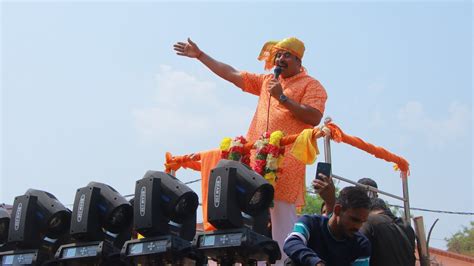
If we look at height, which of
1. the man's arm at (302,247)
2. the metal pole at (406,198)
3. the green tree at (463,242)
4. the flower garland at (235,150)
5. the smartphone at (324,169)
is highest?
the green tree at (463,242)

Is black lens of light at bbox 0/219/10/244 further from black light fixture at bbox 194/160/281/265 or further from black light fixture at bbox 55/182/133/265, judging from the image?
black light fixture at bbox 194/160/281/265

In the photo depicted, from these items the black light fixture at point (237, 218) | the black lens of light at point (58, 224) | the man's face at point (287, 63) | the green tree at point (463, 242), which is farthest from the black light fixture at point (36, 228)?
the green tree at point (463, 242)

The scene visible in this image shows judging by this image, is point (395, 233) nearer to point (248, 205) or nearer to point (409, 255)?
point (409, 255)

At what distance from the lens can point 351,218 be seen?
3617 mm

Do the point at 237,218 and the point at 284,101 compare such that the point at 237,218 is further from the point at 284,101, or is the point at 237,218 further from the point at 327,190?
the point at 284,101

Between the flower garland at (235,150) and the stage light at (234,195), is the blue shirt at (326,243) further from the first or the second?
the flower garland at (235,150)

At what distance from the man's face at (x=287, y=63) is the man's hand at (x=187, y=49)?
82 centimetres

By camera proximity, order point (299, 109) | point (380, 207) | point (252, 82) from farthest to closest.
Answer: point (252, 82), point (299, 109), point (380, 207)

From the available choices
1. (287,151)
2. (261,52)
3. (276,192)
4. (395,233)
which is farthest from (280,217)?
(261,52)

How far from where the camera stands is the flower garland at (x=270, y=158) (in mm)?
5191

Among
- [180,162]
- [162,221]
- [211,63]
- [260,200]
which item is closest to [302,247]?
[260,200]

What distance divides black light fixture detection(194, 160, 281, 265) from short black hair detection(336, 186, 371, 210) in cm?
56

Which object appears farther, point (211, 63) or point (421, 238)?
point (211, 63)

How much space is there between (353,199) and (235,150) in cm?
191
